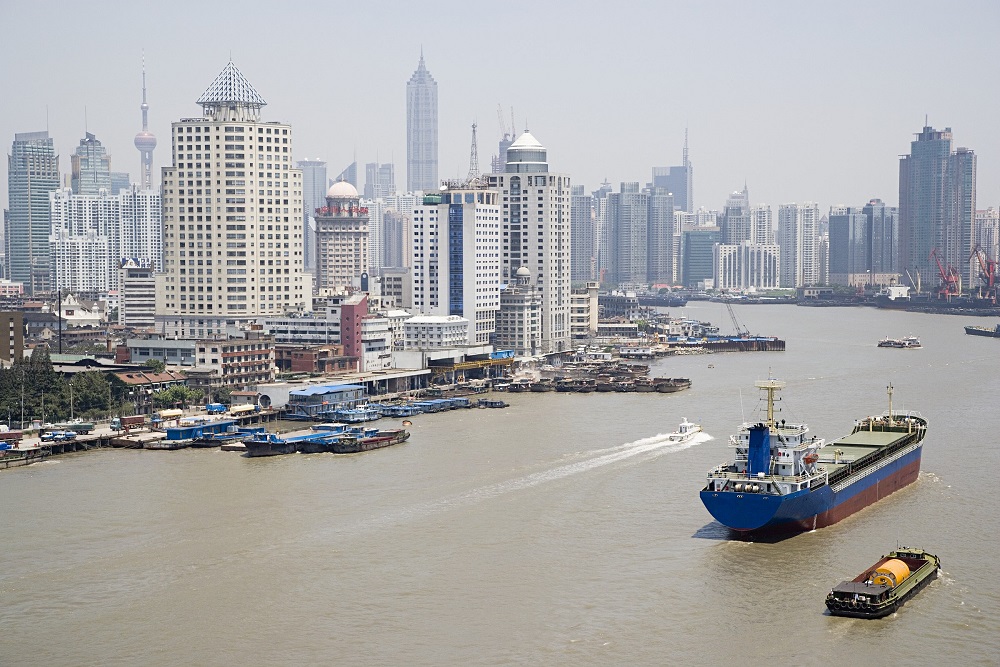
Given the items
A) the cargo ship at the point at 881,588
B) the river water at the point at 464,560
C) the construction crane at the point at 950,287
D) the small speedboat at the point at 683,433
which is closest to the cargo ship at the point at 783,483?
the river water at the point at 464,560

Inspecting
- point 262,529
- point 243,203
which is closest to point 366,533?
point 262,529

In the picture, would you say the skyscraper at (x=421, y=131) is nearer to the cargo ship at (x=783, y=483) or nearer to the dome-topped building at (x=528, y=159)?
the dome-topped building at (x=528, y=159)

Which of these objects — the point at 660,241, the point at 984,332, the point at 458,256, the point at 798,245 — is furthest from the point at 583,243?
the point at 458,256

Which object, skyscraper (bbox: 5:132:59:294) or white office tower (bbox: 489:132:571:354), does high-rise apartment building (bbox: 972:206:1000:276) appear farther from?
white office tower (bbox: 489:132:571:354)

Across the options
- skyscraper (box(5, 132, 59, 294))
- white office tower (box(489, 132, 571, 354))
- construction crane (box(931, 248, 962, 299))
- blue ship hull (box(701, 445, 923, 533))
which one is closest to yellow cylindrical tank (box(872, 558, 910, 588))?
blue ship hull (box(701, 445, 923, 533))

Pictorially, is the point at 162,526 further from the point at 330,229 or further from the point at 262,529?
the point at 330,229

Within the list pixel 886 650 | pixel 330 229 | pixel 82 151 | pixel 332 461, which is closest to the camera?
pixel 886 650

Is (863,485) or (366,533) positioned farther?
(863,485)
